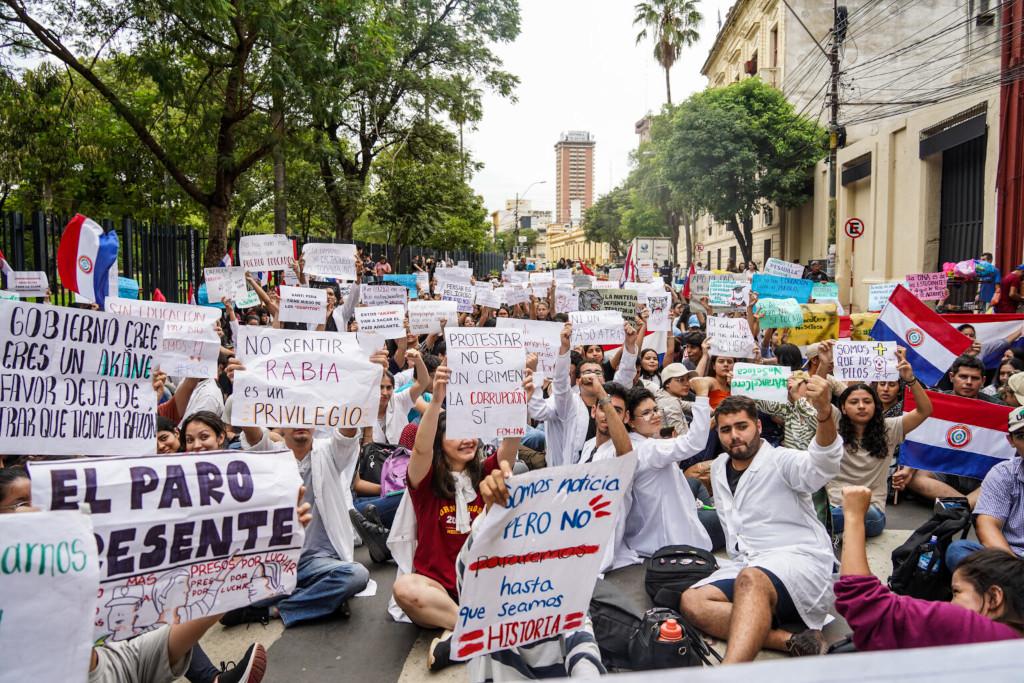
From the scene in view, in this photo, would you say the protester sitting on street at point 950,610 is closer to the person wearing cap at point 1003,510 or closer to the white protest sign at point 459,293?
the person wearing cap at point 1003,510

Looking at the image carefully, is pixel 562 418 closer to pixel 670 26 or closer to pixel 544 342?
pixel 544 342

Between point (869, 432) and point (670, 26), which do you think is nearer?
point (869, 432)

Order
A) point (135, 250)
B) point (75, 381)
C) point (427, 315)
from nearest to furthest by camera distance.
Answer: point (75, 381) → point (427, 315) → point (135, 250)

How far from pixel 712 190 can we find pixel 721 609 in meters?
31.6

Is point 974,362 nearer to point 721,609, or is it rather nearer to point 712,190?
point 721,609

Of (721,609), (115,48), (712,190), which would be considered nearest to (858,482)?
(721,609)

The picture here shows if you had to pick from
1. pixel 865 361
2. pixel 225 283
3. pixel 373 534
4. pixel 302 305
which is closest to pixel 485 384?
pixel 373 534

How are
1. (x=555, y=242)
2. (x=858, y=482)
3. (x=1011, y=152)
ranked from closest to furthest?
(x=858, y=482) < (x=1011, y=152) < (x=555, y=242)

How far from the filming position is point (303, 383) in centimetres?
A: 490

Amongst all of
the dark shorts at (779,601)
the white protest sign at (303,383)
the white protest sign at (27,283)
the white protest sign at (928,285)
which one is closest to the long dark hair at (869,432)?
the dark shorts at (779,601)

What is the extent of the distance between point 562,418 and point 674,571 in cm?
225

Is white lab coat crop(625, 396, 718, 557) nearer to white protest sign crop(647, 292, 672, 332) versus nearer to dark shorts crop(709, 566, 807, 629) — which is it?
dark shorts crop(709, 566, 807, 629)

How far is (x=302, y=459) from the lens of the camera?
5000 millimetres

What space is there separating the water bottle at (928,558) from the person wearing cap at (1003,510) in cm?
12
